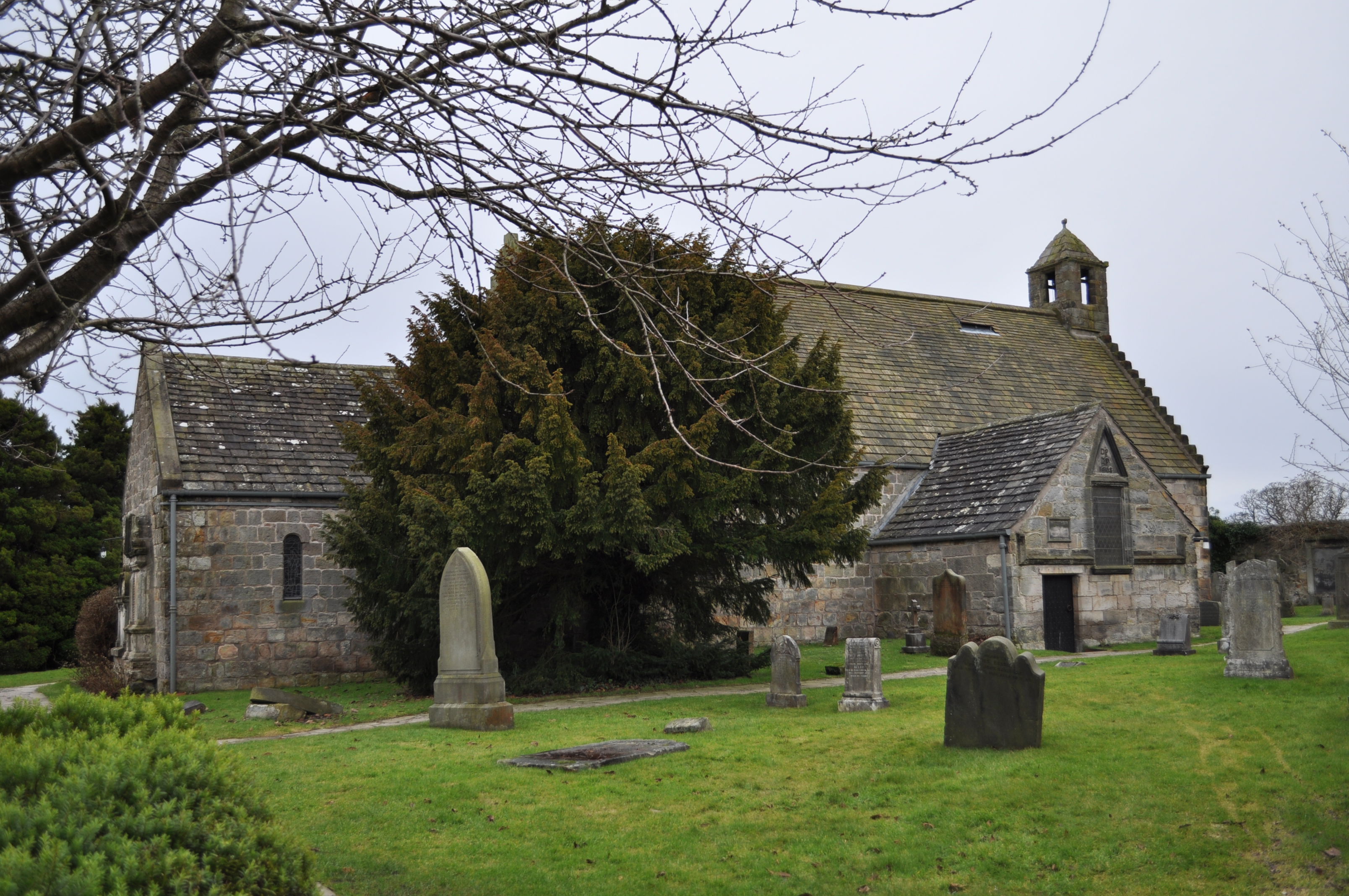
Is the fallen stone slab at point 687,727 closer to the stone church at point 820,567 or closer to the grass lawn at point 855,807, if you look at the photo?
the grass lawn at point 855,807

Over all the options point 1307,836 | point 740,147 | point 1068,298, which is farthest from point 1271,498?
point 740,147

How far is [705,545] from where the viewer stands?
15.2m

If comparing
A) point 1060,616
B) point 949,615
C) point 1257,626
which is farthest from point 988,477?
point 1257,626

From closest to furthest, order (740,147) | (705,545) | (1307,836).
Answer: (740,147)
(1307,836)
(705,545)

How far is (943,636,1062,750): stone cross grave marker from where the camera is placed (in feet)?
31.3

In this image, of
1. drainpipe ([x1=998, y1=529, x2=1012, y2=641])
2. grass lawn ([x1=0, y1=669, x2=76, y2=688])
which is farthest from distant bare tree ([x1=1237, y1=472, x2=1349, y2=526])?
grass lawn ([x1=0, y1=669, x2=76, y2=688])

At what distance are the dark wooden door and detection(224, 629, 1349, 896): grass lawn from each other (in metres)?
8.88

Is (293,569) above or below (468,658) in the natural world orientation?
above

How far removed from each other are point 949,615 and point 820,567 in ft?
14.5

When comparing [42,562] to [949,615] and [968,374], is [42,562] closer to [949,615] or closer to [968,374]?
[949,615]

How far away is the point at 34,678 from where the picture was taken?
79.7 ft

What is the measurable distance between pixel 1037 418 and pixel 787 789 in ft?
53.4

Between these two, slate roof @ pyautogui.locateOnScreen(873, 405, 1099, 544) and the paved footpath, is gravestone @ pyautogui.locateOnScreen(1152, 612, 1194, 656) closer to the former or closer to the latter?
the paved footpath

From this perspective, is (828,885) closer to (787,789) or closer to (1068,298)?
(787,789)
